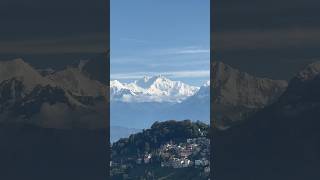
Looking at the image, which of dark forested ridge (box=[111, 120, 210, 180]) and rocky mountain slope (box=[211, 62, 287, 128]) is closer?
rocky mountain slope (box=[211, 62, 287, 128])

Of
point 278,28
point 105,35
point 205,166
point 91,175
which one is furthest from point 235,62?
point 205,166

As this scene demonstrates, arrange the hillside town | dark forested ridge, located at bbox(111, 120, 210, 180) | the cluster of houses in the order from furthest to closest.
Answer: dark forested ridge, located at bbox(111, 120, 210, 180) < the hillside town < the cluster of houses

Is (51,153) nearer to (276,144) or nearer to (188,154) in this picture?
(276,144)

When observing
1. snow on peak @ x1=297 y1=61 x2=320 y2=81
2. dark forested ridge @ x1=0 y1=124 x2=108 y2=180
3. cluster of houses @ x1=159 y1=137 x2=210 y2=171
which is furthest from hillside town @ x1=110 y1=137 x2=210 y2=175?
snow on peak @ x1=297 y1=61 x2=320 y2=81

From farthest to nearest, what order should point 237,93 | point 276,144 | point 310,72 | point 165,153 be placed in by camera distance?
1. point 165,153
2. point 237,93
3. point 310,72
4. point 276,144

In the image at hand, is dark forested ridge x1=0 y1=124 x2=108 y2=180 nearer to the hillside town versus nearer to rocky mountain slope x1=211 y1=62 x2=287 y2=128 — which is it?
rocky mountain slope x1=211 y1=62 x2=287 y2=128

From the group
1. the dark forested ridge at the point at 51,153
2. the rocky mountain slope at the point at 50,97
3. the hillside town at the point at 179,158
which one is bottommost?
the hillside town at the point at 179,158

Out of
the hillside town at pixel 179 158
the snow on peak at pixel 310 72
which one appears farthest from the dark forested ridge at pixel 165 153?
the snow on peak at pixel 310 72

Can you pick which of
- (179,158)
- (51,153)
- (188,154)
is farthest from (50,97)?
(179,158)

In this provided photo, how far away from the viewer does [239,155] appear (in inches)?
553

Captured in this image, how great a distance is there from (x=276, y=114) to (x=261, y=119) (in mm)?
322

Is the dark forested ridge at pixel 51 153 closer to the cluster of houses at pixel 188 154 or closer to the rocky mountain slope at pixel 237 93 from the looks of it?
the rocky mountain slope at pixel 237 93

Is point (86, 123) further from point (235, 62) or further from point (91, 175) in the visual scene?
point (235, 62)

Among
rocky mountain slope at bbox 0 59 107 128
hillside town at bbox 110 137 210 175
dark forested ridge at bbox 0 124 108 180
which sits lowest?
hillside town at bbox 110 137 210 175
